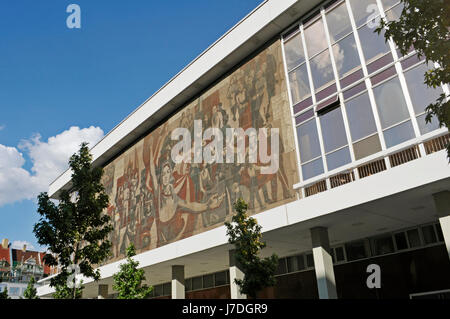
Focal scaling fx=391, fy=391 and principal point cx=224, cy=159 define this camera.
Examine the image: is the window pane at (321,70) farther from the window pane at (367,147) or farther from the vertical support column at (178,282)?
the vertical support column at (178,282)

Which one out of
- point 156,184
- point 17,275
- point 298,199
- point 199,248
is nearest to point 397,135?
point 298,199

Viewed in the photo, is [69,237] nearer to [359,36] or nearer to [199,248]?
[199,248]

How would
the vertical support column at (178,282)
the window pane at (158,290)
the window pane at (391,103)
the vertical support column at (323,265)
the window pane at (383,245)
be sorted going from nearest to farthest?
the window pane at (391,103), the vertical support column at (323,265), the window pane at (383,245), the vertical support column at (178,282), the window pane at (158,290)

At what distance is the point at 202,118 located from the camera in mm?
28516

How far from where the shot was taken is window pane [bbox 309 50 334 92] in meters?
20.8

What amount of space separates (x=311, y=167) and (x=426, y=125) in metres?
5.95

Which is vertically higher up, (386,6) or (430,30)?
(386,6)

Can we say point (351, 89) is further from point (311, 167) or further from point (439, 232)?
point (439, 232)

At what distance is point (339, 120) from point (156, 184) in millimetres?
16561

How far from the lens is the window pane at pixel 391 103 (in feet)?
56.1

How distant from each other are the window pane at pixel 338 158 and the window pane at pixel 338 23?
20.9 ft

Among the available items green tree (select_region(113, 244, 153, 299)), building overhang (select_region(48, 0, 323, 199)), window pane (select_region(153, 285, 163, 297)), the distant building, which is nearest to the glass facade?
building overhang (select_region(48, 0, 323, 199))

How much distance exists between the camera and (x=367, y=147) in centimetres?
1789

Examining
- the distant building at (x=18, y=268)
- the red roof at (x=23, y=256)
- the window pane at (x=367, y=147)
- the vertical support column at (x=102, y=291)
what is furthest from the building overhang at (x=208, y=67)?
the red roof at (x=23, y=256)
